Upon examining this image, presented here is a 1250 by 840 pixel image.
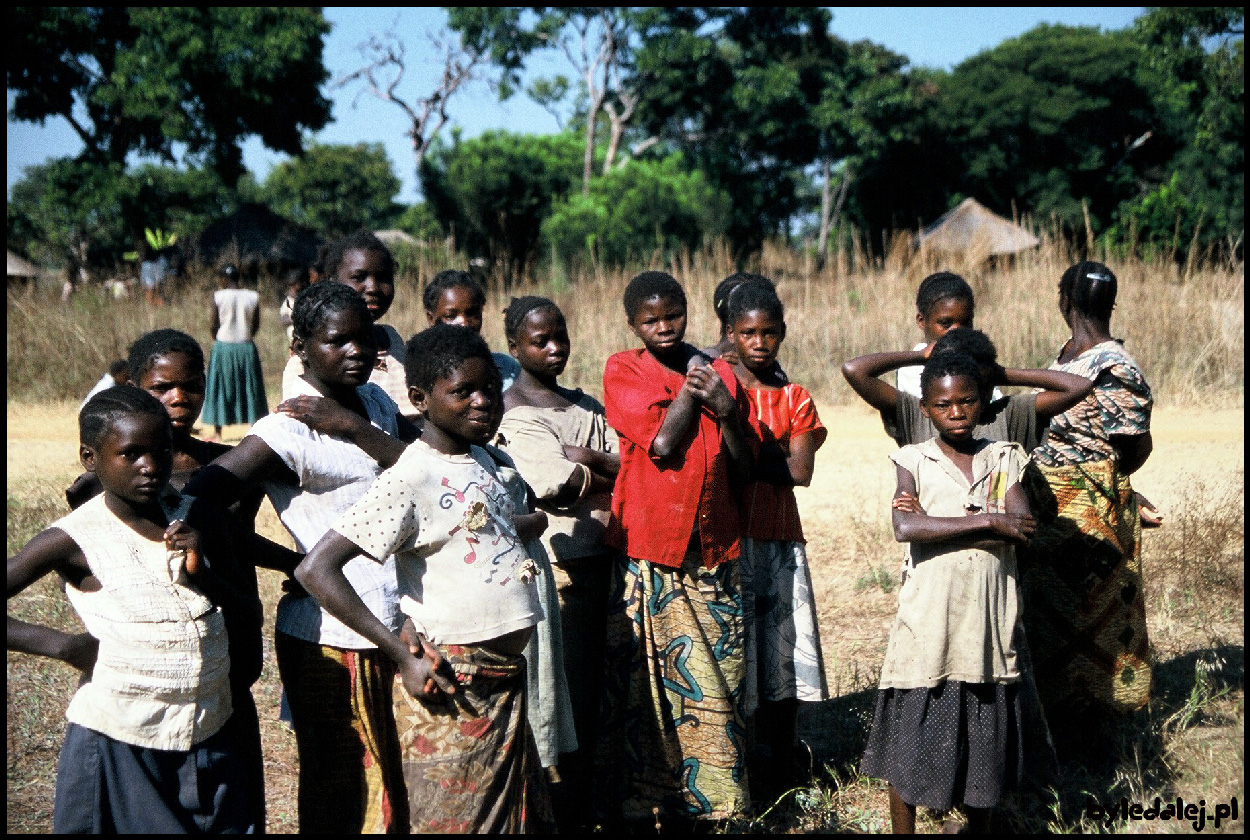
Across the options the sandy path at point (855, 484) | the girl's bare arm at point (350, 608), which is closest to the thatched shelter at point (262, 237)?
the sandy path at point (855, 484)

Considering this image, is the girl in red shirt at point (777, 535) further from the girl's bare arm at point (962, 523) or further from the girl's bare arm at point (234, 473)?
the girl's bare arm at point (234, 473)

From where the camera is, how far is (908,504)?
298cm

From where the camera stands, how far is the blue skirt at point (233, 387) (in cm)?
905

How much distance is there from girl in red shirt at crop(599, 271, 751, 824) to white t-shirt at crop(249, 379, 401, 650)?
2.70 ft

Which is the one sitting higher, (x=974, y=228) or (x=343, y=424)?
(x=974, y=228)

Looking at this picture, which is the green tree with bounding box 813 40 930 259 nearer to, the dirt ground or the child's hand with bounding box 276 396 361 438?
the dirt ground

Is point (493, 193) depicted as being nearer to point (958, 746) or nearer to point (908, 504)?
point (908, 504)

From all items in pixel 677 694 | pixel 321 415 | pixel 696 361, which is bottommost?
pixel 677 694

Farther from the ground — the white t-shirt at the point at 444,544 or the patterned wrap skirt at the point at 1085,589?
the white t-shirt at the point at 444,544

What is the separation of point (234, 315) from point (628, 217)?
39.8 feet

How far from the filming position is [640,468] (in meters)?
3.13

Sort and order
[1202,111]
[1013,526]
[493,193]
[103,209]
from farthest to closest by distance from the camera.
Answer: [493,193], [103,209], [1202,111], [1013,526]

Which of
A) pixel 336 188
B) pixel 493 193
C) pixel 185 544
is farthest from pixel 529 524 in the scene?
pixel 336 188

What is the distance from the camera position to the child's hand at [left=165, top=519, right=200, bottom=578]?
7.47 feet
